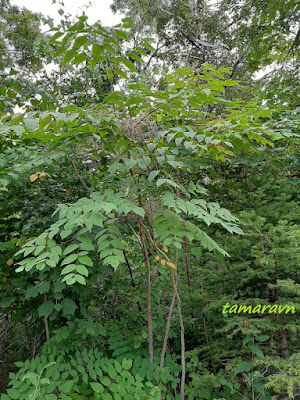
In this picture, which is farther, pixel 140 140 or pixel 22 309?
pixel 22 309

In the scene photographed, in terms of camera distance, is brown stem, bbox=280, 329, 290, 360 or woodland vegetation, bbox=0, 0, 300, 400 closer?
woodland vegetation, bbox=0, 0, 300, 400

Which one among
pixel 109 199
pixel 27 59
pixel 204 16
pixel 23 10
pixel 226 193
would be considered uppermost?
pixel 23 10

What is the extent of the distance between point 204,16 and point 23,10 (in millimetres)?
5093

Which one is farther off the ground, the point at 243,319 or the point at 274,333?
the point at 243,319

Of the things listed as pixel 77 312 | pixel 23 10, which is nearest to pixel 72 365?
pixel 77 312

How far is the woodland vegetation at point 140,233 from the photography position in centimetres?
133

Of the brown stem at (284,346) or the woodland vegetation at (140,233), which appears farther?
the brown stem at (284,346)

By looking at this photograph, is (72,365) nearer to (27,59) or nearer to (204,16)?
(27,59)

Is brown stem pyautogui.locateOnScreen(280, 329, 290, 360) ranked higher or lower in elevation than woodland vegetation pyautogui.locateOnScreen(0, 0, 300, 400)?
lower

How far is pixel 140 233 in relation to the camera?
5.64 ft

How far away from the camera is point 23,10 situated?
7.95m

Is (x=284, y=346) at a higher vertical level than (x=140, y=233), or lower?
lower

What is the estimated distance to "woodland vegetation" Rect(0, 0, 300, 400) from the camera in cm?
133

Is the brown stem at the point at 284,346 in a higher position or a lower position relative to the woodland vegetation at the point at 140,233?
lower
